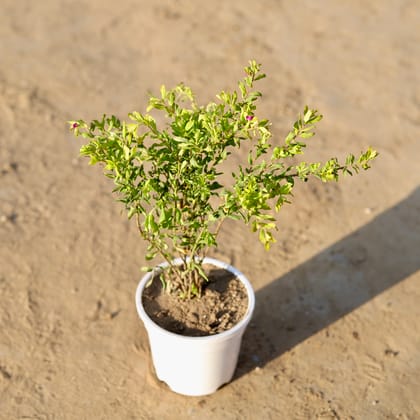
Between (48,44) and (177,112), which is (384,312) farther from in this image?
(48,44)

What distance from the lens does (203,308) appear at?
12.5 feet

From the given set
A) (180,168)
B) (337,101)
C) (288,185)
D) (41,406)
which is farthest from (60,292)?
(337,101)

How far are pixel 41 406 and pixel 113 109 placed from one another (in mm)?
3511

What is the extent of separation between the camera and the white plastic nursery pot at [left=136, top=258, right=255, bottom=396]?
3566 millimetres

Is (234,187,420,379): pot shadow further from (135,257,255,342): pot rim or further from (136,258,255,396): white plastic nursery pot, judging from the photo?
(135,257,255,342): pot rim

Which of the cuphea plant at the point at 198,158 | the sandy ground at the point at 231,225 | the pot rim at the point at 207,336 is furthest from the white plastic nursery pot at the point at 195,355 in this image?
A: the cuphea plant at the point at 198,158

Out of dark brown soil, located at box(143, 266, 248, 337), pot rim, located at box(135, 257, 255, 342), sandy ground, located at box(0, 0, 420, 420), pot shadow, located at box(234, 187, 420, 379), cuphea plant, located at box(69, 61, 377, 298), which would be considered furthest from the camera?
pot shadow, located at box(234, 187, 420, 379)

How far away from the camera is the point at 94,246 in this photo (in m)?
5.00

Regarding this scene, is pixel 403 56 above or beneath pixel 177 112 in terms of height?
beneath

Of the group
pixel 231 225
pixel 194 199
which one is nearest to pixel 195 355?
pixel 194 199

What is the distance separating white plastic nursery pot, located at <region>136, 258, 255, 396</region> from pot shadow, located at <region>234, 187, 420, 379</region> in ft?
1.00

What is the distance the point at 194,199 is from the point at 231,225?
192 centimetres

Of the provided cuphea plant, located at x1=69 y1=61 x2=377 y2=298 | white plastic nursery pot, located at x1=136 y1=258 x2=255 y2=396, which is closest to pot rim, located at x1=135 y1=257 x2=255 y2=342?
white plastic nursery pot, located at x1=136 y1=258 x2=255 y2=396

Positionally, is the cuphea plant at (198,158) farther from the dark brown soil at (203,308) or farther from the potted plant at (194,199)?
the dark brown soil at (203,308)
